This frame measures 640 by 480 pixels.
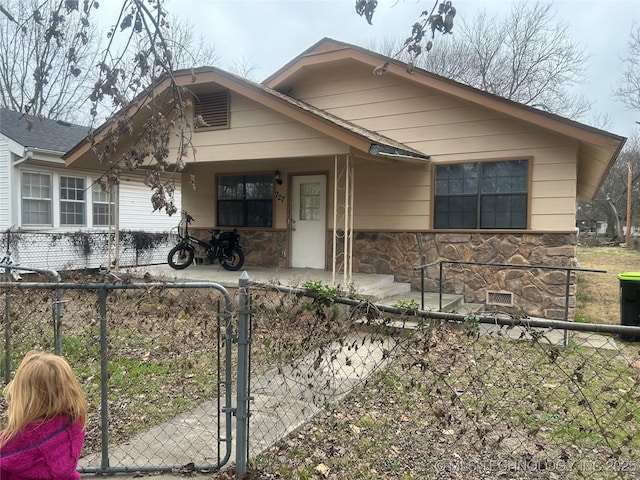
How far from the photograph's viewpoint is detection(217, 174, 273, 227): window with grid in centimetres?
1025

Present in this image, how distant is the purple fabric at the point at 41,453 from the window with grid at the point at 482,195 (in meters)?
7.53

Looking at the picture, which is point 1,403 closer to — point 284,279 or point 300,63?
point 284,279

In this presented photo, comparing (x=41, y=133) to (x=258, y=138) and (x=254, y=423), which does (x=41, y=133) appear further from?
(x=254, y=423)

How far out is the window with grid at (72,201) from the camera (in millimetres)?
12919

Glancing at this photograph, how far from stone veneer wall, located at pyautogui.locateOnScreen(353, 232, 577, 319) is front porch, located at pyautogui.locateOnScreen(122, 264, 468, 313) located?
0.31 metres

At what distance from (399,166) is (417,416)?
5.80 meters

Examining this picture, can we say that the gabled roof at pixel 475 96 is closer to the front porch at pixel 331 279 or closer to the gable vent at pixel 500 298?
the gable vent at pixel 500 298

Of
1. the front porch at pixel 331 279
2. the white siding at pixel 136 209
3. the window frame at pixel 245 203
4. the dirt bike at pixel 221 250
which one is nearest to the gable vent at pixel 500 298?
the front porch at pixel 331 279

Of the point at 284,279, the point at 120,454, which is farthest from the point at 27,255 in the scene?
the point at 120,454

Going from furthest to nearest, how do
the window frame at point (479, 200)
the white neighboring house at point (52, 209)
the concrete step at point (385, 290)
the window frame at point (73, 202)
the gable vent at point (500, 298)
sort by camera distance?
the window frame at point (73, 202) → the white neighboring house at point (52, 209) → the gable vent at point (500, 298) → the window frame at point (479, 200) → the concrete step at point (385, 290)

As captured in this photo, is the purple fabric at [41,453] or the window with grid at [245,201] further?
the window with grid at [245,201]

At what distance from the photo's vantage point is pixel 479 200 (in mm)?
8117

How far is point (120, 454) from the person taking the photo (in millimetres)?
3201

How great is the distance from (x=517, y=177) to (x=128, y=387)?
22.8 feet
